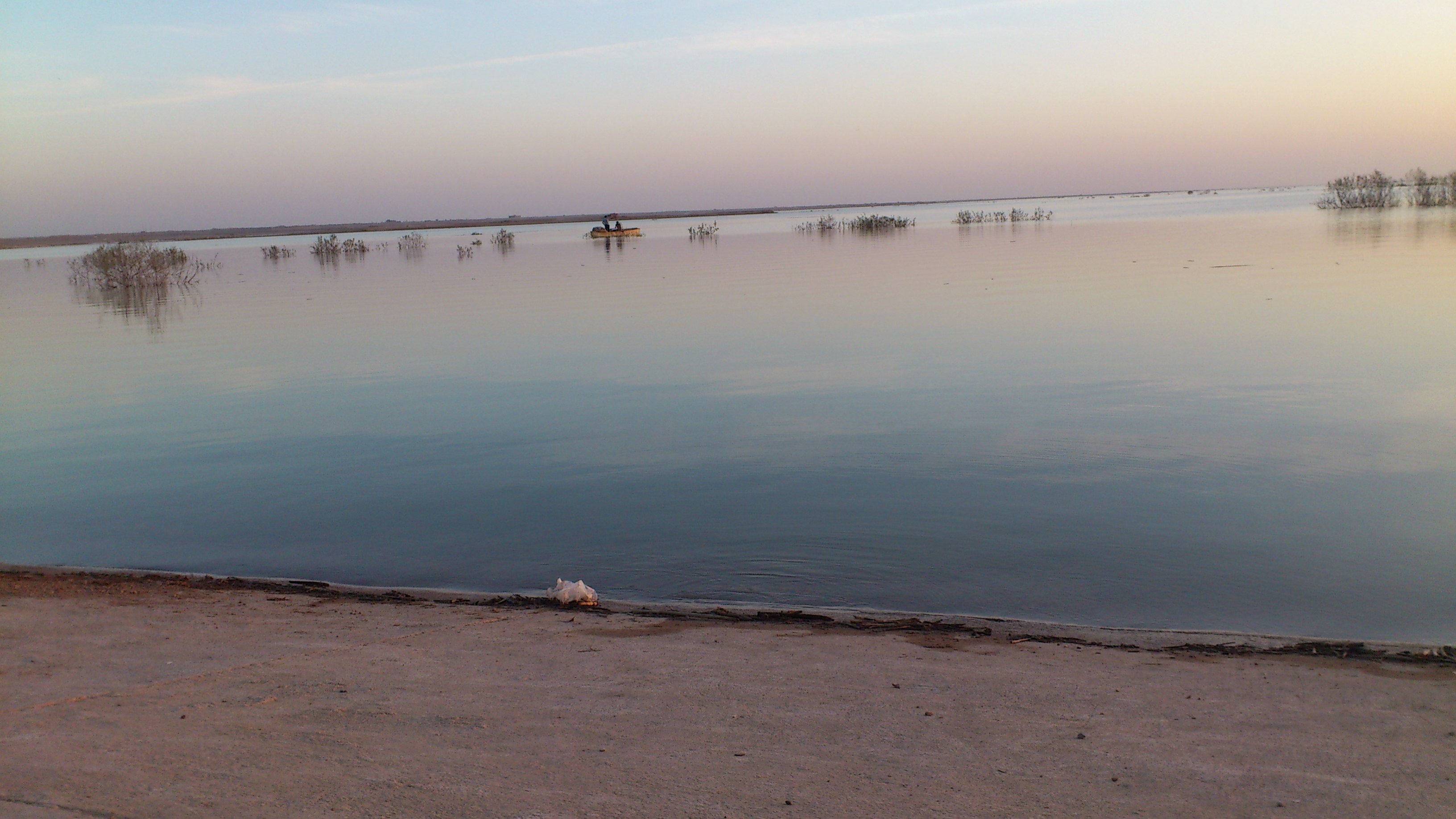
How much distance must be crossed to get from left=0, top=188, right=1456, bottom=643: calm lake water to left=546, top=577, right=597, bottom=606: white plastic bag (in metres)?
0.53

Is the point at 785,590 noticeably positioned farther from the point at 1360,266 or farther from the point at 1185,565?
the point at 1360,266

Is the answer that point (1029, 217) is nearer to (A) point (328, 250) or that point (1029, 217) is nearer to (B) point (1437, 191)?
(B) point (1437, 191)

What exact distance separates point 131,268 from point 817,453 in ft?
131

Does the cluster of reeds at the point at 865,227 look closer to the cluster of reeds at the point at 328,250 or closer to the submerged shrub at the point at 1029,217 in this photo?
the submerged shrub at the point at 1029,217

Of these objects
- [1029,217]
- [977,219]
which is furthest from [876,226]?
[1029,217]

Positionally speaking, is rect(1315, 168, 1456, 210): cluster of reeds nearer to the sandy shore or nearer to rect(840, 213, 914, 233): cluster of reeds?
rect(840, 213, 914, 233): cluster of reeds

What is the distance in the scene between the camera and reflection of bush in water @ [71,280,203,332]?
2844cm

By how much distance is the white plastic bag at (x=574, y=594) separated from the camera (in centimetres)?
673

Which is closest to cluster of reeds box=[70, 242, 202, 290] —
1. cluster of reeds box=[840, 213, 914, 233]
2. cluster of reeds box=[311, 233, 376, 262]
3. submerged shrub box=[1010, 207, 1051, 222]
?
cluster of reeds box=[311, 233, 376, 262]

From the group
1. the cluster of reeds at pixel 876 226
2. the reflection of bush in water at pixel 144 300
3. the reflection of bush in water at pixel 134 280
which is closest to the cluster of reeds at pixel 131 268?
the reflection of bush in water at pixel 134 280

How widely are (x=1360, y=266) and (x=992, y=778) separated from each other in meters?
28.4

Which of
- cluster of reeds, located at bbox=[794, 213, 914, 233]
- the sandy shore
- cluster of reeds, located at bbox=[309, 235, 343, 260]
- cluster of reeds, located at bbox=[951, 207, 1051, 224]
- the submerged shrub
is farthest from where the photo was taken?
cluster of reeds, located at bbox=[951, 207, 1051, 224]

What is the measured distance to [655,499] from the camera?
9.16m

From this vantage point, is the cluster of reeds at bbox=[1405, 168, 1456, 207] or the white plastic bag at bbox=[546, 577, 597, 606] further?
the cluster of reeds at bbox=[1405, 168, 1456, 207]
